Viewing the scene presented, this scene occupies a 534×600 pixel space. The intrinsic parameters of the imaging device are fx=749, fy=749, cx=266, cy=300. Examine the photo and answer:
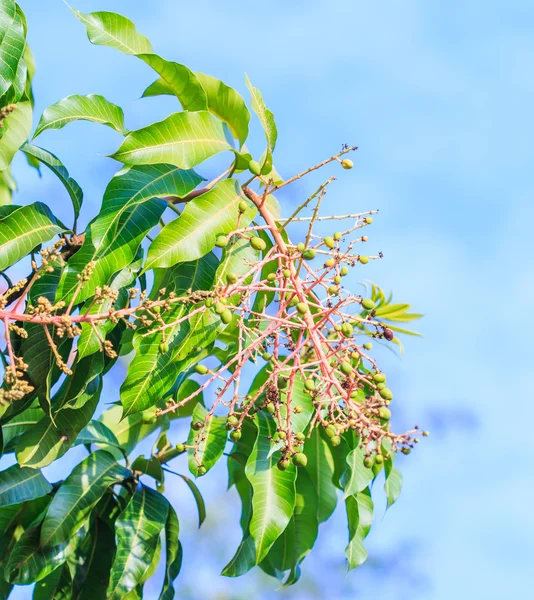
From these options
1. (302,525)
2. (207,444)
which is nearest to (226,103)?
(207,444)

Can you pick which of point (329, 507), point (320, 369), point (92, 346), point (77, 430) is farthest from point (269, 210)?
point (329, 507)

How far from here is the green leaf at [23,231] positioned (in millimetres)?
1537

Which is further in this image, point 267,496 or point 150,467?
point 150,467

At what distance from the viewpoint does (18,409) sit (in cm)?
164

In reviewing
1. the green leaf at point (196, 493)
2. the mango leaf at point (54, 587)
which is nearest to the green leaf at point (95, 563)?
the mango leaf at point (54, 587)

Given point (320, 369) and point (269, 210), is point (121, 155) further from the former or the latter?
point (320, 369)

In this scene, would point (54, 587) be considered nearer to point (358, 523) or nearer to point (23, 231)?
point (358, 523)

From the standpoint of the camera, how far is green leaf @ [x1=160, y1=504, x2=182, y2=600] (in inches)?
80.8

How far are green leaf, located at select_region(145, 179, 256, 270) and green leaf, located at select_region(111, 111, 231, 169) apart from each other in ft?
0.26

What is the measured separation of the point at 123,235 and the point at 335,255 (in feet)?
1.40

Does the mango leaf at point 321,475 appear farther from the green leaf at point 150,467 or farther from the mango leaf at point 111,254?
the mango leaf at point 111,254

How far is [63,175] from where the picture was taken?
179 centimetres

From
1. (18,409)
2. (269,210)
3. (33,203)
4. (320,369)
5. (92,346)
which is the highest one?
(269,210)

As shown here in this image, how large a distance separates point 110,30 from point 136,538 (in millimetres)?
1202
